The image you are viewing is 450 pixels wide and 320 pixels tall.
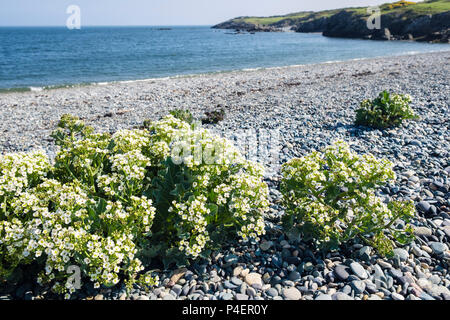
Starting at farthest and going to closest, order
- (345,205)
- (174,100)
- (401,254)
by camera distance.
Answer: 1. (174,100)
2. (345,205)
3. (401,254)

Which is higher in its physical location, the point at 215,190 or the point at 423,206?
the point at 215,190

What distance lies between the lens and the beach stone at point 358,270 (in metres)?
4.06

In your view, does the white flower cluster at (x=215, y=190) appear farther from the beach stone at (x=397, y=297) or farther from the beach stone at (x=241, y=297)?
the beach stone at (x=397, y=297)

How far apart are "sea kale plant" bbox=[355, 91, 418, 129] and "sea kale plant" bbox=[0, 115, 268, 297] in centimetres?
689

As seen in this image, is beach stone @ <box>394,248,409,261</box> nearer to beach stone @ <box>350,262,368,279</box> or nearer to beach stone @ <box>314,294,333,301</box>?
beach stone @ <box>350,262,368,279</box>

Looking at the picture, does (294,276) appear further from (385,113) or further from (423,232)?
(385,113)

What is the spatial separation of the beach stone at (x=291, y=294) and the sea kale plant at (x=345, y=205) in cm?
80

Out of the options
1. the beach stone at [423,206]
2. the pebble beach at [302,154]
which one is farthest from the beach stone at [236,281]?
the beach stone at [423,206]

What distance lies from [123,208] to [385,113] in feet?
29.5

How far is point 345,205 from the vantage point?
14.9 ft

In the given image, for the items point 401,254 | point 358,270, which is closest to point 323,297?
point 358,270

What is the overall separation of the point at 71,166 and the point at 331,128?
8.20 m

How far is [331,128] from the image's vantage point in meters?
10.1
